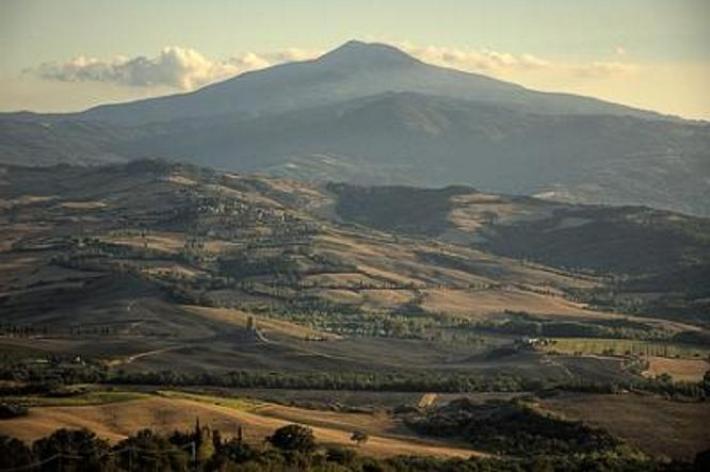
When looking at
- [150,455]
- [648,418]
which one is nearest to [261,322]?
[648,418]

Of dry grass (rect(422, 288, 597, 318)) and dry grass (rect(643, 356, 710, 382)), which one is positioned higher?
dry grass (rect(422, 288, 597, 318))

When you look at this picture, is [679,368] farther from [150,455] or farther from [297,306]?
[150,455]

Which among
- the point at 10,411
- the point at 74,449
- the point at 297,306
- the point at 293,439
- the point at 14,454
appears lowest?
the point at 297,306

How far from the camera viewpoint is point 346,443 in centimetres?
7069

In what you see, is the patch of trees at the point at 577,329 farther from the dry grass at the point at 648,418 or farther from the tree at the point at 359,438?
the tree at the point at 359,438

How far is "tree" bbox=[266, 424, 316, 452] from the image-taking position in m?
64.5

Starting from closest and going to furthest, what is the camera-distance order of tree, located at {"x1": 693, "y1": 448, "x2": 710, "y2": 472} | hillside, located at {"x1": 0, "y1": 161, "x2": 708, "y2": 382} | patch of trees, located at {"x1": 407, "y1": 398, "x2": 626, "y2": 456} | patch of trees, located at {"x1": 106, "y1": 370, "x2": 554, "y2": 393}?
tree, located at {"x1": 693, "y1": 448, "x2": 710, "y2": 472} < patch of trees, located at {"x1": 407, "y1": 398, "x2": 626, "y2": 456} < patch of trees, located at {"x1": 106, "y1": 370, "x2": 554, "y2": 393} < hillside, located at {"x1": 0, "y1": 161, "x2": 708, "y2": 382}

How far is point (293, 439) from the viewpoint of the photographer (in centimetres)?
6594

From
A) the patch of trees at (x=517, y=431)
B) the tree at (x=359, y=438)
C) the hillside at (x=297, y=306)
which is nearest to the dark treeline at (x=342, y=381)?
the hillside at (x=297, y=306)

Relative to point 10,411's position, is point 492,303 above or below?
below

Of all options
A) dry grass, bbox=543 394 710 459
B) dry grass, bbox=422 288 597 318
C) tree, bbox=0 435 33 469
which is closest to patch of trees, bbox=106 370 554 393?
dry grass, bbox=543 394 710 459

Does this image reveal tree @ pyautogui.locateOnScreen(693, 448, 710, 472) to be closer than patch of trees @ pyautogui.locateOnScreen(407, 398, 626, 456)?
Yes

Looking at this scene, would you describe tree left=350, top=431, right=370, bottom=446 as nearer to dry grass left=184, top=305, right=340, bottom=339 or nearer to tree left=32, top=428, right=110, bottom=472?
tree left=32, top=428, right=110, bottom=472

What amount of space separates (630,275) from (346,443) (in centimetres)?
12883
